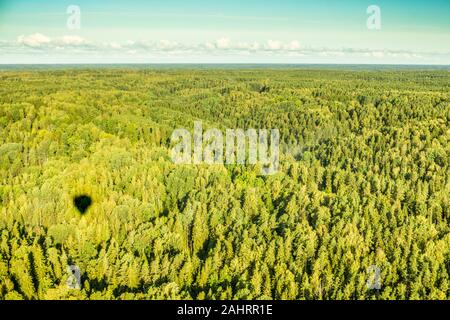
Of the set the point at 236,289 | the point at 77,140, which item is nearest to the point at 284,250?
the point at 236,289

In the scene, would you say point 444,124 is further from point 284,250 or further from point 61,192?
point 61,192

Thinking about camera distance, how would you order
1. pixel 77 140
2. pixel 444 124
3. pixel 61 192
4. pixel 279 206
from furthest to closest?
pixel 444 124 < pixel 77 140 < pixel 279 206 < pixel 61 192

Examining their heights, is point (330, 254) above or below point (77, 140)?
below

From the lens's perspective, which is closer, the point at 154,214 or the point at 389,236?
the point at 389,236

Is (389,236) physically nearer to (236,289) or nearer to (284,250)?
(284,250)

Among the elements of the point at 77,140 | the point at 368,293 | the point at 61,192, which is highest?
the point at 77,140

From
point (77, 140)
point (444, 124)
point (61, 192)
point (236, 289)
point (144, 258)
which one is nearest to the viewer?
point (236, 289)
